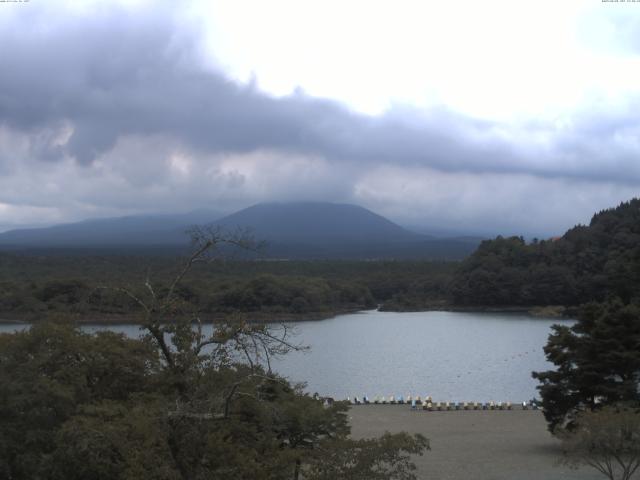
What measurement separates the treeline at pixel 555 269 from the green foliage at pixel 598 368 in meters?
48.8

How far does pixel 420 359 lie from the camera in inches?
1412

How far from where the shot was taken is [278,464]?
759 cm

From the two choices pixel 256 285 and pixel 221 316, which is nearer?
pixel 221 316

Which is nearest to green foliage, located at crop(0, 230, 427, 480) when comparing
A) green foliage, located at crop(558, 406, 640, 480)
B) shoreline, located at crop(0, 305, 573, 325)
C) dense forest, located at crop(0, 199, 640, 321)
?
green foliage, located at crop(558, 406, 640, 480)

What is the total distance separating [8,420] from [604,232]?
6930cm

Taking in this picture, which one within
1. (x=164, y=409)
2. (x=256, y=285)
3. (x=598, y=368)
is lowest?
(x=256, y=285)

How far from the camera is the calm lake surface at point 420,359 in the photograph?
2773 centimetres

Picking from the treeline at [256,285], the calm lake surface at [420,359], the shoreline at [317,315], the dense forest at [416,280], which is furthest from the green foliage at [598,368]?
Answer: the dense forest at [416,280]

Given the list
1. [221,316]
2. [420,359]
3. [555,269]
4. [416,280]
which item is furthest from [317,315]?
[420,359]

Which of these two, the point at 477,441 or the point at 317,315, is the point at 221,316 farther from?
the point at 477,441

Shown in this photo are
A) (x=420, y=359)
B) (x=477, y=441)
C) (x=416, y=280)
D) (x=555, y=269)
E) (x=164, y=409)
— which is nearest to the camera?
(x=164, y=409)

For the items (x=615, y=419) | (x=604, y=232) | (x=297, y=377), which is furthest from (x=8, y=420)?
(x=604, y=232)

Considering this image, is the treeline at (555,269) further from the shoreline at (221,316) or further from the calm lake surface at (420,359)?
the calm lake surface at (420,359)

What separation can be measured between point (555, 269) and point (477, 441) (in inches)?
2097
